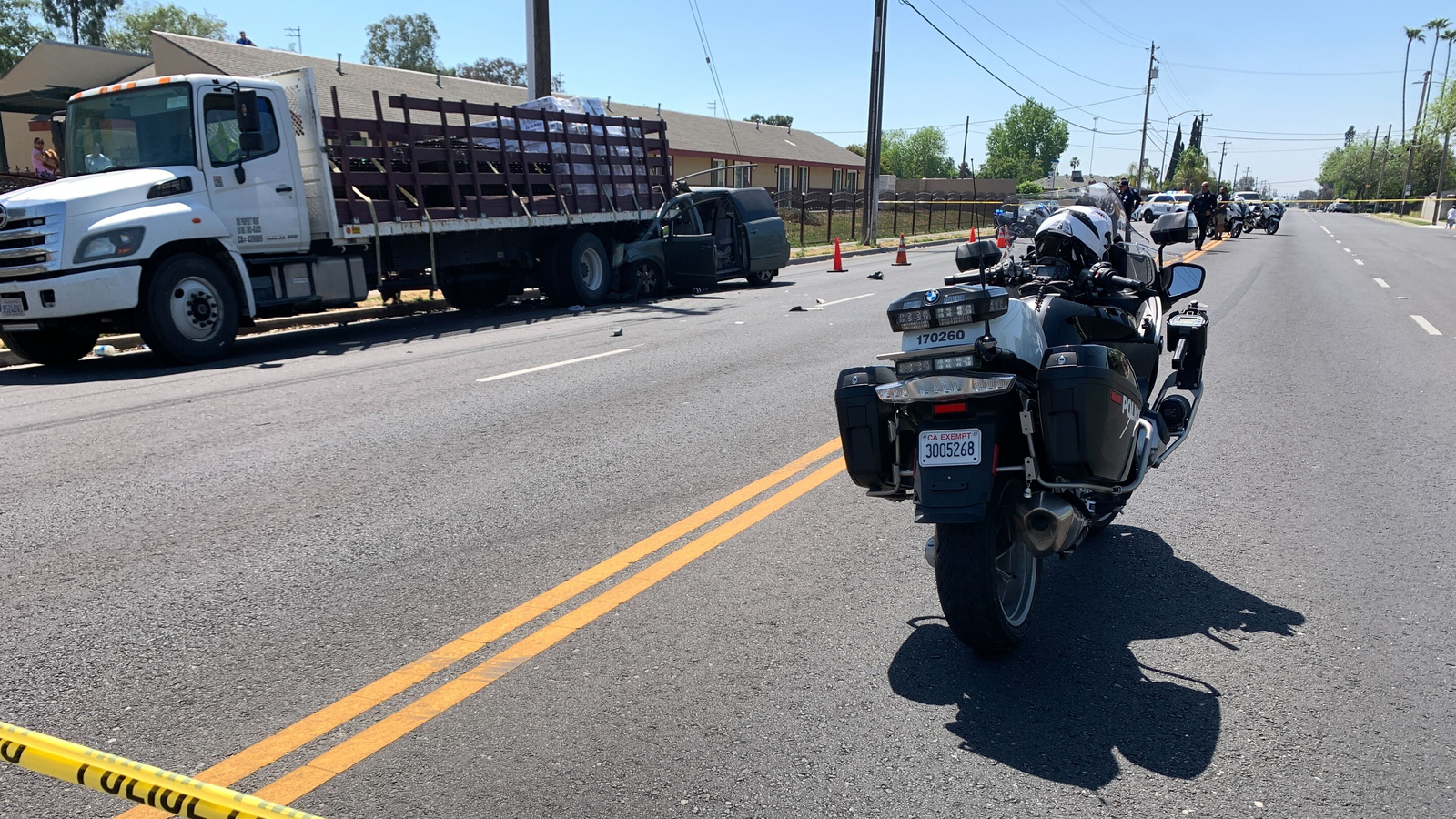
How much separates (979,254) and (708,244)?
522 inches

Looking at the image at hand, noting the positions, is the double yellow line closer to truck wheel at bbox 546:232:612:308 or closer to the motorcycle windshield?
the motorcycle windshield

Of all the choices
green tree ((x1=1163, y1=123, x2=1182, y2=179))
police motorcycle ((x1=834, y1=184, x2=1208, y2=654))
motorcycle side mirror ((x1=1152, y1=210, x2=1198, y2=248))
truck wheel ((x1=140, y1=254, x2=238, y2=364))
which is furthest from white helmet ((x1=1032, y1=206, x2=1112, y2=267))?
green tree ((x1=1163, y1=123, x2=1182, y2=179))

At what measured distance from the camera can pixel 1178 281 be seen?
551 cm

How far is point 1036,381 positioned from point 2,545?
483cm

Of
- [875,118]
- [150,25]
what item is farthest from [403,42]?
[875,118]

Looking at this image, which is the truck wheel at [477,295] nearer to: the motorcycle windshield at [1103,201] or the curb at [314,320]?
the curb at [314,320]

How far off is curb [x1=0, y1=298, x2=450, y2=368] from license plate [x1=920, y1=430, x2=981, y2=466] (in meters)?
10.9

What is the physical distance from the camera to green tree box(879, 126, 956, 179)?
5207 inches

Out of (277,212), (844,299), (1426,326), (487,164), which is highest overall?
(487,164)

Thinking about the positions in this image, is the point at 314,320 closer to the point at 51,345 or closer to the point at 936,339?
the point at 51,345

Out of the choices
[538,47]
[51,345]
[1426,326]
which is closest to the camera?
[51,345]

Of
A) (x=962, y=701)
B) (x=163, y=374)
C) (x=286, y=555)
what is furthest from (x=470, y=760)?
(x=163, y=374)

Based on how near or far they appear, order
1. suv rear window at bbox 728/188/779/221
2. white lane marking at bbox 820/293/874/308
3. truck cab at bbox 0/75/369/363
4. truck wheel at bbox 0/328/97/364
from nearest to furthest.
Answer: truck cab at bbox 0/75/369/363 → truck wheel at bbox 0/328/97/364 → white lane marking at bbox 820/293/874/308 → suv rear window at bbox 728/188/779/221

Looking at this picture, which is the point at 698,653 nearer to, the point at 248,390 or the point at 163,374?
the point at 248,390
